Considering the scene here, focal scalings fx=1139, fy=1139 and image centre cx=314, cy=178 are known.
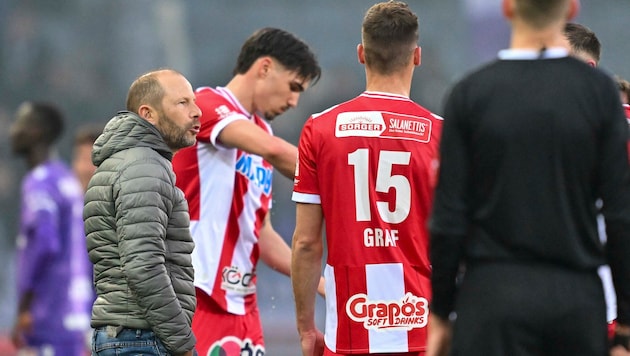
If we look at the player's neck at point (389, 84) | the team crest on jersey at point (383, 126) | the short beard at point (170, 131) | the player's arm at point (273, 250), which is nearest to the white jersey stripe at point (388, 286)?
the team crest on jersey at point (383, 126)

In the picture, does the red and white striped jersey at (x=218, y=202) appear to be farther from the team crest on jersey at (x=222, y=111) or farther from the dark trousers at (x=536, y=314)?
the dark trousers at (x=536, y=314)

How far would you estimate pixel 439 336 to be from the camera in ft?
12.0

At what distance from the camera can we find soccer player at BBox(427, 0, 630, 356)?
3.49 m

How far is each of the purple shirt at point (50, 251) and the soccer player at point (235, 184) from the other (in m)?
3.35

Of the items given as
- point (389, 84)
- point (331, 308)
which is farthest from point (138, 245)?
point (389, 84)

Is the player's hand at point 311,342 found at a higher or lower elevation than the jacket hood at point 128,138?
lower

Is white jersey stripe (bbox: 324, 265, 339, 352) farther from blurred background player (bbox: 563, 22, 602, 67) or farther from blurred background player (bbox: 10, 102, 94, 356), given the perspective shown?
blurred background player (bbox: 10, 102, 94, 356)

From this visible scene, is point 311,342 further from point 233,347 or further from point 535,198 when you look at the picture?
point 535,198

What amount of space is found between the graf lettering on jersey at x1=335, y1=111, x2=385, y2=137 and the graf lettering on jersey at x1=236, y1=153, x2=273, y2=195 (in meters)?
1.57

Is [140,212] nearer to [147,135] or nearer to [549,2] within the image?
[147,135]

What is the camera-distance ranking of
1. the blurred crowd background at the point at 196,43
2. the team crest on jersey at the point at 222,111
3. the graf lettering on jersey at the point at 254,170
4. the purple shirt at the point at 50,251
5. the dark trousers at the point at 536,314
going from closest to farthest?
the dark trousers at the point at 536,314 < the team crest on jersey at the point at 222,111 < the graf lettering on jersey at the point at 254,170 < the purple shirt at the point at 50,251 < the blurred crowd background at the point at 196,43

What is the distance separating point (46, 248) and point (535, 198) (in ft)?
22.0

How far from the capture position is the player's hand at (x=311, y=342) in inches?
210

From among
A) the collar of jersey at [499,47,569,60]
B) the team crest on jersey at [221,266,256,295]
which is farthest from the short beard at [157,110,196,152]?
the collar of jersey at [499,47,569,60]
